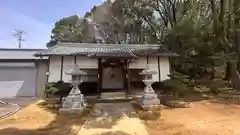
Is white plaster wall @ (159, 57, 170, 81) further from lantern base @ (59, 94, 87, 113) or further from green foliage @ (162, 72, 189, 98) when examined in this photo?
lantern base @ (59, 94, 87, 113)

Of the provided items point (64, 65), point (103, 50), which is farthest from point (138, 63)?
point (64, 65)

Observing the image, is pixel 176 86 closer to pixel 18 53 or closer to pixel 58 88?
pixel 58 88

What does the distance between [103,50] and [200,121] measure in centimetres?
1054

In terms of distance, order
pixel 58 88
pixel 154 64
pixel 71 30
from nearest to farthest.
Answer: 1. pixel 58 88
2. pixel 154 64
3. pixel 71 30

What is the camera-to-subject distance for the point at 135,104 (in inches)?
454

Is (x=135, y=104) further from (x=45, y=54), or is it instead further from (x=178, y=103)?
(x=45, y=54)

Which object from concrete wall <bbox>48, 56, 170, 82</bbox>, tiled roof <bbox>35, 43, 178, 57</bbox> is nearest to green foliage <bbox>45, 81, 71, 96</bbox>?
concrete wall <bbox>48, 56, 170, 82</bbox>

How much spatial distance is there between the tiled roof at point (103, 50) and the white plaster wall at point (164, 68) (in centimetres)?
64

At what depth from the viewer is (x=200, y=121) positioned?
26.6 feet

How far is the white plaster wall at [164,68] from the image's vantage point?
15.5 metres

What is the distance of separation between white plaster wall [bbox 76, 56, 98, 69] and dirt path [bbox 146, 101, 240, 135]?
691cm

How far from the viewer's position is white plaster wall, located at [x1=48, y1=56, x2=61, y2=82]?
1429 cm

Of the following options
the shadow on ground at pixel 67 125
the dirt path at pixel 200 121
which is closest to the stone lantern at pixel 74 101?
the shadow on ground at pixel 67 125

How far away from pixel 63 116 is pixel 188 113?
6.00m
